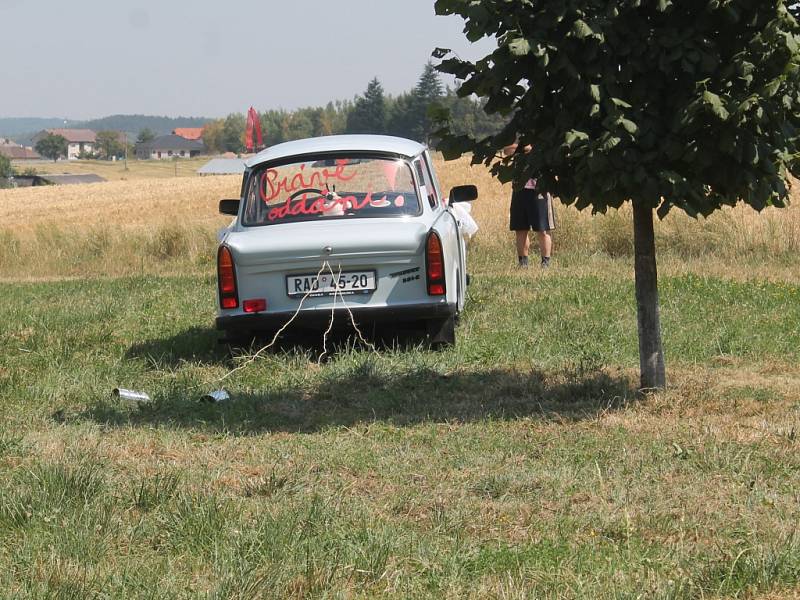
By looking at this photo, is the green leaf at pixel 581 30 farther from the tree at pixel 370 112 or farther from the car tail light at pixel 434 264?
the tree at pixel 370 112

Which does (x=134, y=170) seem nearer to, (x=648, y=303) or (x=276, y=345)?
(x=276, y=345)

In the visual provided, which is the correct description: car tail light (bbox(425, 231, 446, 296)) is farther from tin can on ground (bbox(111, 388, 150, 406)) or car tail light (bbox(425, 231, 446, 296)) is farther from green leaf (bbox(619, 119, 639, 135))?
green leaf (bbox(619, 119, 639, 135))

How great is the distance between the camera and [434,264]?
8617 mm

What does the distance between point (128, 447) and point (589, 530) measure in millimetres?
2819

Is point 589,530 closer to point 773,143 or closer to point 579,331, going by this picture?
point 773,143

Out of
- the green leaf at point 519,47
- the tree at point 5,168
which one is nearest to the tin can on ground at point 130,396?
the green leaf at point 519,47

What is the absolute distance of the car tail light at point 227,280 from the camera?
8.68 meters

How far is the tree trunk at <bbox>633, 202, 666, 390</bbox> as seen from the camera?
6.92 metres

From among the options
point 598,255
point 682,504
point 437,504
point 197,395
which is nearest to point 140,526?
point 437,504

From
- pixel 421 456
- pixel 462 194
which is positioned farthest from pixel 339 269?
pixel 421 456

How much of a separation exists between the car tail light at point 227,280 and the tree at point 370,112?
139 meters

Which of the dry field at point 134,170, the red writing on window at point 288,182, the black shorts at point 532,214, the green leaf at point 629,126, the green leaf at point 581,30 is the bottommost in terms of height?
the black shorts at point 532,214

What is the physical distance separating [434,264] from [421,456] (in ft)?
9.75

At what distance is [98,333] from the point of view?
33.9 feet
